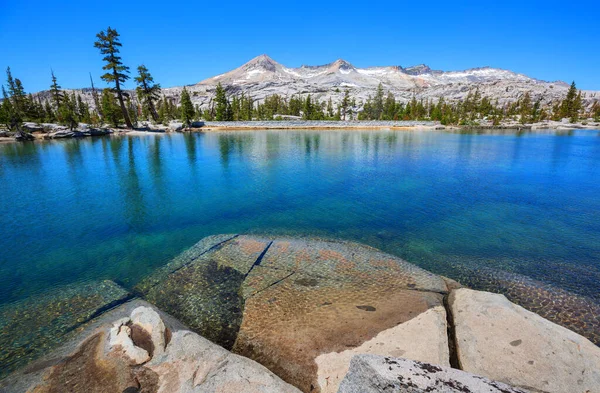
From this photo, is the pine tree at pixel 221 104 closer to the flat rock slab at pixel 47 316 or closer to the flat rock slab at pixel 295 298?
the flat rock slab at pixel 295 298

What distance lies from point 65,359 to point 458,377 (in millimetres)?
6990

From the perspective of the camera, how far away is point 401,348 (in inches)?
210

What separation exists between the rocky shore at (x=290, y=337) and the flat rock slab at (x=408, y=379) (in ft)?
0.05

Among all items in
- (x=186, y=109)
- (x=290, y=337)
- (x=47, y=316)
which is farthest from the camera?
(x=186, y=109)

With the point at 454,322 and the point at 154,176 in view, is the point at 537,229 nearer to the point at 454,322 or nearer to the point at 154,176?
the point at 454,322

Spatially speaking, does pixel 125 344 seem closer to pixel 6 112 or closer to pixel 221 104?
pixel 6 112

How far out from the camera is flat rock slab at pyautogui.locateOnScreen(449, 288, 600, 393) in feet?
14.5

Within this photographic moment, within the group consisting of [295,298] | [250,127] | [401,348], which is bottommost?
[295,298]

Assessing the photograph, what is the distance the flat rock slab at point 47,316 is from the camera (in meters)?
5.98

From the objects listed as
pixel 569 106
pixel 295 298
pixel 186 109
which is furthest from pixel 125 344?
pixel 569 106

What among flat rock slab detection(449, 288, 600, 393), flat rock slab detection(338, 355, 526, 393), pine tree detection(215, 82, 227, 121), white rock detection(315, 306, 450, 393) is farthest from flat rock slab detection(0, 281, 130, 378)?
pine tree detection(215, 82, 227, 121)

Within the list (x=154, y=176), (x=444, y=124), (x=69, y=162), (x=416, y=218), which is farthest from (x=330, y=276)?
(x=444, y=124)

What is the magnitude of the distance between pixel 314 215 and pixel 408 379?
439 inches

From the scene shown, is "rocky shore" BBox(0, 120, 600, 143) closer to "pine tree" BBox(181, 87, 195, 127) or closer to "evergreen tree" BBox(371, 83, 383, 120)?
"pine tree" BBox(181, 87, 195, 127)
